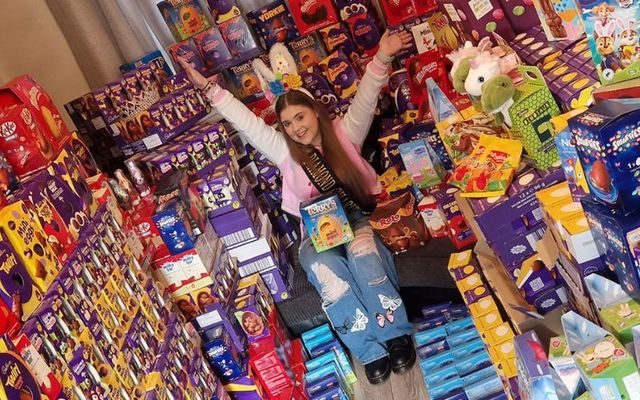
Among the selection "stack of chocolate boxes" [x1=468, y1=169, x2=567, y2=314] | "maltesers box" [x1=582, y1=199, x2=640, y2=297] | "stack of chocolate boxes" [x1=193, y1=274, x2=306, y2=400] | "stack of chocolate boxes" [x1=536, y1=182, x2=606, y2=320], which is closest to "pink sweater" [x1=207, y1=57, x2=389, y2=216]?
"stack of chocolate boxes" [x1=193, y1=274, x2=306, y2=400]

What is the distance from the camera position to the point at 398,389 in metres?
2.81

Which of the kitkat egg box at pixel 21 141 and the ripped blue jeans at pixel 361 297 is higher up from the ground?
the kitkat egg box at pixel 21 141

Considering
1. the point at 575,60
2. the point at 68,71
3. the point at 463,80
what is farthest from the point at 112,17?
the point at 575,60

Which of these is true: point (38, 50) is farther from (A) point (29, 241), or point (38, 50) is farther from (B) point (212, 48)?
(A) point (29, 241)

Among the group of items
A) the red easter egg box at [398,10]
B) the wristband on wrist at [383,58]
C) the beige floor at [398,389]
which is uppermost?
the red easter egg box at [398,10]

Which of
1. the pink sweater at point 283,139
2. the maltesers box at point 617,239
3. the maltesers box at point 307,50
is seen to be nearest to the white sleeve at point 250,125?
the pink sweater at point 283,139

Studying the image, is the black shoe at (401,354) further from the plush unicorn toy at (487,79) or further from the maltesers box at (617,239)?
the maltesers box at (617,239)

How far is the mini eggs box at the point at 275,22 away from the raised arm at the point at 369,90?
0.74 m

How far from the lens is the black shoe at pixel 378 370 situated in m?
2.89

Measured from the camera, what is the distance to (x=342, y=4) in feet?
12.0

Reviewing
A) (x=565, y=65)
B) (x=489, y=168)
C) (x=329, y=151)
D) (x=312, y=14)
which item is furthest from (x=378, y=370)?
(x=312, y=14)

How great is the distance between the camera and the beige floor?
2.74 m

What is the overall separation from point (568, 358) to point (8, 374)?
1.25 m

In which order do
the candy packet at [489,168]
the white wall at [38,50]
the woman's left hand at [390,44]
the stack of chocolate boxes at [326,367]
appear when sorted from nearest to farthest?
the candy packet at [489,168] → the stack of chocolate boxes at [326,367] → the woman's left hand at [390,44] → the white wall at [38,50]
